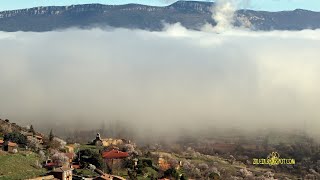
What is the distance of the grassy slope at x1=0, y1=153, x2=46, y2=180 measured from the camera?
2167 inches

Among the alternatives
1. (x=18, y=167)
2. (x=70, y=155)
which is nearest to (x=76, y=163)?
(x=70, y=155)

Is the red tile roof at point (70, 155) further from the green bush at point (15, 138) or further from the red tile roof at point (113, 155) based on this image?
the green bush at point (15, 138)

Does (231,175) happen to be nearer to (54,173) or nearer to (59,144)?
(59,144)

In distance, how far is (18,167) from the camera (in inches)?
2317

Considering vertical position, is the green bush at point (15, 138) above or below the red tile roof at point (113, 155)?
above

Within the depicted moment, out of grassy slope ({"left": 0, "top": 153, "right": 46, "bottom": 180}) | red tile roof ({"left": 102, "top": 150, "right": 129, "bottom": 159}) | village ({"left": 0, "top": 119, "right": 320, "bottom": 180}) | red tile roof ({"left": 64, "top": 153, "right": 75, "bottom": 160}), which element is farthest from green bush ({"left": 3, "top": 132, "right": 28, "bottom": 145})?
red tile roof ({"left": 102, "top": 150, "right": 129, "bottom": 159})

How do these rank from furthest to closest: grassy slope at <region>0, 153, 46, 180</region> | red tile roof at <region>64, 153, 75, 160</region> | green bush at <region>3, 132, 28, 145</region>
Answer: red tile roof at <region>64, 153, 75, 160</region> → green bush at <region>3, 132, 28, 145</region> → grassy slope at <region>0, 153, 46, 180</region>

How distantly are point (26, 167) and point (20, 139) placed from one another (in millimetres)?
14466

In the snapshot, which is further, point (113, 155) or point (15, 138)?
point (113, 155)

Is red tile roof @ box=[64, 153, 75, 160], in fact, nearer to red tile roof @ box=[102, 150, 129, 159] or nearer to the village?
the village

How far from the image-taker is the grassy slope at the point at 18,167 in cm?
5505

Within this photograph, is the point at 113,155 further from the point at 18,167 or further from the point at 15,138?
the point at 18,167

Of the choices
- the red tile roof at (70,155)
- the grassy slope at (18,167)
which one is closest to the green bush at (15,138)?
the red tile roof at (70,155)

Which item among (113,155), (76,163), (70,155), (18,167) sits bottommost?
(113,155)
